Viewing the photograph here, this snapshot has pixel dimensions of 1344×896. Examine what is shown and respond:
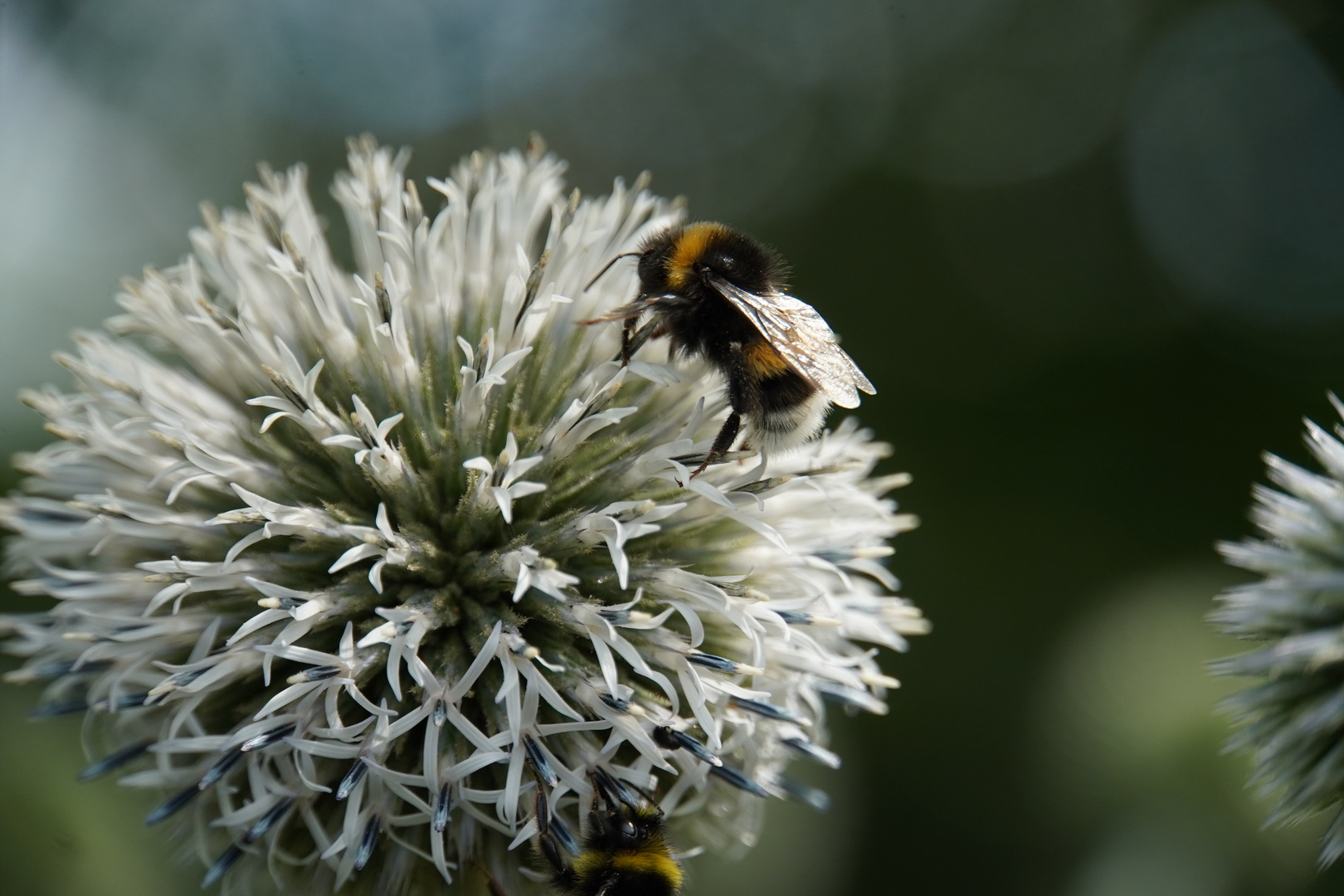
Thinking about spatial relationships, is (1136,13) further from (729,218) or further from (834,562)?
(834,562)

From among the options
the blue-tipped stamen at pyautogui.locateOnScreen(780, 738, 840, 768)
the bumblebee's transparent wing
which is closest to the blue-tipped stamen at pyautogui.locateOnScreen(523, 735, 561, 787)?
the blue-tipped stamen at pyautogui.locateOnScreen(780, 738, 840, 768)

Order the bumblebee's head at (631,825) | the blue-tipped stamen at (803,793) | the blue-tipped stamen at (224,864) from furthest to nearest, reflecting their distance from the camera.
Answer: the blue-tipped stamen at (803,793)
the blue-tipped stamen at (224,864)
the bumblebee's head at (631,825)

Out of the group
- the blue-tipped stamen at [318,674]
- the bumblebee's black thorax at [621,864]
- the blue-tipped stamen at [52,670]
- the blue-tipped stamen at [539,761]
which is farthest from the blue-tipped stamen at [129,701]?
the bumblebee's black thorax at [621,864]

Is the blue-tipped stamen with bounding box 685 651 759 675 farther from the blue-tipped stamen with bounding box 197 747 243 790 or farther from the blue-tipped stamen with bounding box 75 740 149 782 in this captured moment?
the blue-tipped stamen with bounding box 75 740 149 782

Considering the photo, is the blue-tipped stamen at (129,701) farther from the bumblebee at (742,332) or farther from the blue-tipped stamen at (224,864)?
the bumblebee at (742,332)

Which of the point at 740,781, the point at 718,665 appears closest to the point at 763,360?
the point at 718,665

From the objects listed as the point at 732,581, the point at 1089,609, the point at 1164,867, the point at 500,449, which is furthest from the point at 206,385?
the point at 1089,609
